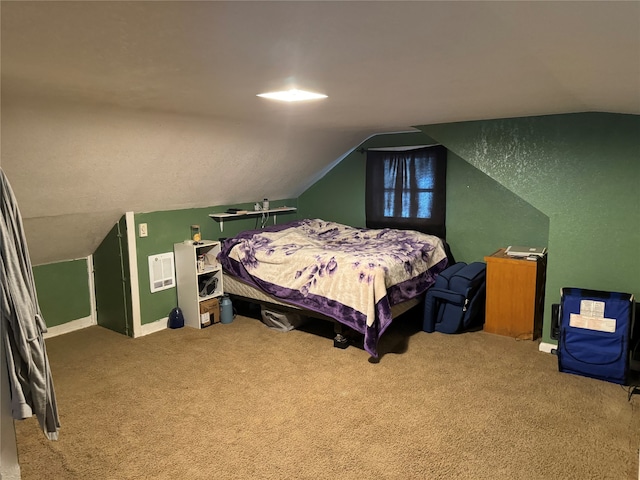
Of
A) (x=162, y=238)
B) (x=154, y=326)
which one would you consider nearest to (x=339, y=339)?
(x=154, y=326)

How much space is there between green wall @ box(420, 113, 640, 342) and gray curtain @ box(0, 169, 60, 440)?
335cm

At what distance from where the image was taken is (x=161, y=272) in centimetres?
419

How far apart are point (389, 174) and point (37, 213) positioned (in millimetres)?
3358

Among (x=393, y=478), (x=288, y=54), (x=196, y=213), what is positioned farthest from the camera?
(x=196, y=213)

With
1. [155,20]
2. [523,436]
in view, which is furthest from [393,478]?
[155,20]

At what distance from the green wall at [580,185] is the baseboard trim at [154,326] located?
10.6ft

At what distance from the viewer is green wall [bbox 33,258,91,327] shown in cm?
389

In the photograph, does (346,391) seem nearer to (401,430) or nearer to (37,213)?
(401,430)

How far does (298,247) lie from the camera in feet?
13.7

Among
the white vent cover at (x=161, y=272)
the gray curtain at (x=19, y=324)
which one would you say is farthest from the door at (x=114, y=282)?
the gray curtain at (x=19, y=324)

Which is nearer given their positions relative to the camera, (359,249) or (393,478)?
(393,478)

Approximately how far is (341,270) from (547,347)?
5.65ft

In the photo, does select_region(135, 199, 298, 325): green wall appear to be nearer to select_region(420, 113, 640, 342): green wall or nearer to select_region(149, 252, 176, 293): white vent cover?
select_region(149, 252, 176, 293): white vent cover

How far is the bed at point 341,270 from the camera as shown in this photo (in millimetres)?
3447
